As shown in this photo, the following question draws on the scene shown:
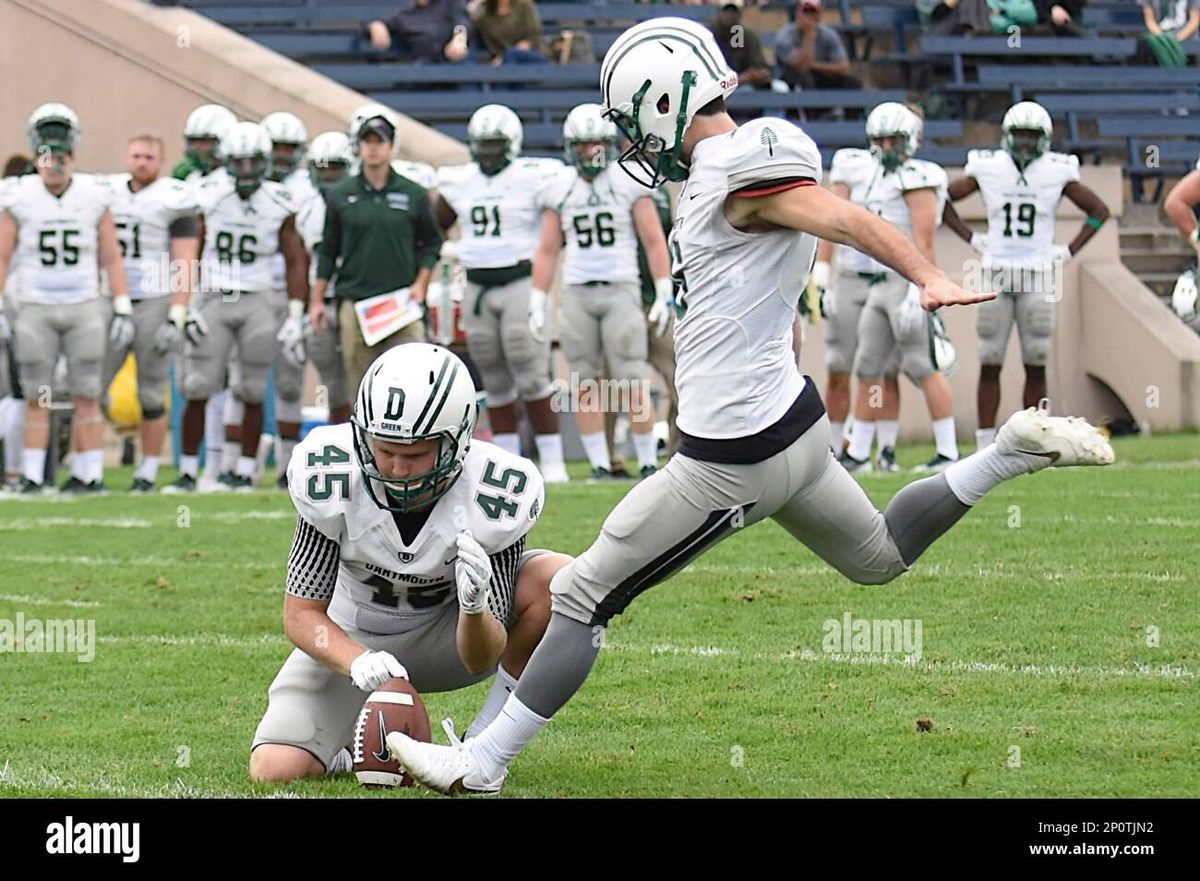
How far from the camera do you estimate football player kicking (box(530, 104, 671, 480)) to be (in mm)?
11078

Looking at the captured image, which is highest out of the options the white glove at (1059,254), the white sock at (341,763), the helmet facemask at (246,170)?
the helmet facemask at (246,170)

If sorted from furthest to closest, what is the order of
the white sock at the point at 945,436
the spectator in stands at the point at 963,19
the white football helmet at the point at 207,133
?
1. the spectator in stands at the point at 963,19
2. the white football helmet at the point at 207,133
3. the white sock at the point at 945,436

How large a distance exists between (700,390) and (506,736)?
796mm

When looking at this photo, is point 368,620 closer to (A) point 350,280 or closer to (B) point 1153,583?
(B) point 1153,583

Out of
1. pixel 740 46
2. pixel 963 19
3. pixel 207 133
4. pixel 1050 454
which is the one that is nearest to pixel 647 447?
pixel 207 133

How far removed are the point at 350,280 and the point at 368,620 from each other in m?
6.45

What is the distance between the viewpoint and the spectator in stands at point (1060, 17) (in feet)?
57.1

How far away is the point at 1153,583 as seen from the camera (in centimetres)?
667

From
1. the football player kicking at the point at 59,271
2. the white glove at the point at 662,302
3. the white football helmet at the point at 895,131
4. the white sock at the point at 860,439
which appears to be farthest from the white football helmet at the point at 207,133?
the white sock at the point at 860,439

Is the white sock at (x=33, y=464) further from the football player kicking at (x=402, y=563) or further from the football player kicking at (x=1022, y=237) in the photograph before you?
the football player kicking at (x=402, y=563)

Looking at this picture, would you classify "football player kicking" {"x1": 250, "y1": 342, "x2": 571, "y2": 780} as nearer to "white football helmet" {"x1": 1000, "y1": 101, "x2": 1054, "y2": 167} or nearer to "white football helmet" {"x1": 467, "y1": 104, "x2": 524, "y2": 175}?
"white football helmet" {"x1": 467, "y1": 104, "x2": 524, "y2": 175}

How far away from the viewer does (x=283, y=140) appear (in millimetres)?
12008

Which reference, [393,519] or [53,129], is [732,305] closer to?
[393,519]
